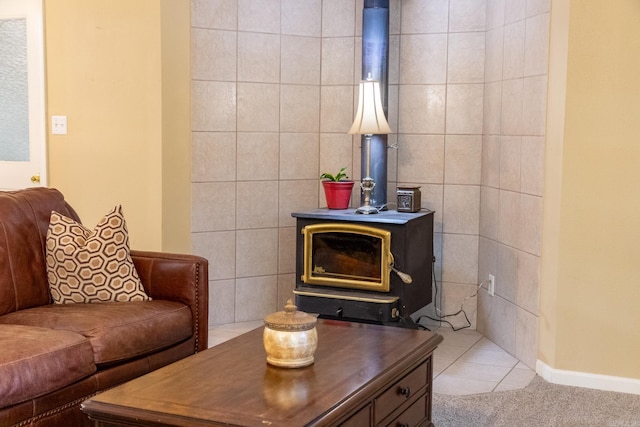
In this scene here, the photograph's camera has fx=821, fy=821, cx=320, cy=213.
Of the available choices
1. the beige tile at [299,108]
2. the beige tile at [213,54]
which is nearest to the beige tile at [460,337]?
the beige tile at [299,108]

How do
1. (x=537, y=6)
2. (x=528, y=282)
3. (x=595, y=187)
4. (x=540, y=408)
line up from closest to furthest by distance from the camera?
(x=540, y=408), (x=595, y=187), (x=537, y=6), (x=528, y=282)

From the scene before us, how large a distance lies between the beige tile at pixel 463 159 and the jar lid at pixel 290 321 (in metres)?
2.48

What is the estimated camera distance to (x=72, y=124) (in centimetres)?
462

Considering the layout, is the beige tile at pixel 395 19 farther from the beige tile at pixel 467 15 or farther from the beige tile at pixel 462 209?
the beige tile at pixel 462 209

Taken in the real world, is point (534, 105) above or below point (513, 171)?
above

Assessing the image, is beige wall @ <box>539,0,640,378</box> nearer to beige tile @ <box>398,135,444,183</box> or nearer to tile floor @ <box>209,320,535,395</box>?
tile floor @ <box>209,320,535,395</box>

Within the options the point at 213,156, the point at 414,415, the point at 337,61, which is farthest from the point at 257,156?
the point at 414,415

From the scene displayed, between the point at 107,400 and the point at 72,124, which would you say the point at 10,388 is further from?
the point at 72,124

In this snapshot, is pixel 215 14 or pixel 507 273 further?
pixel 215 14

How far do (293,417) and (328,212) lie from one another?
7.92ft

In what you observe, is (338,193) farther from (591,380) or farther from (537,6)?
(591,380)

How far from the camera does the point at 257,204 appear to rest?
491cm

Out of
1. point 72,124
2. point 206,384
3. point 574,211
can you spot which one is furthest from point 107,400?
point 72,124

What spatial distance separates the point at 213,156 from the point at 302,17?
3.32ft
